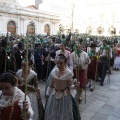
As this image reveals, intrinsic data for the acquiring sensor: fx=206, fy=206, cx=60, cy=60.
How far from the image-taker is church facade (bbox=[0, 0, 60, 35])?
33062 millimetres

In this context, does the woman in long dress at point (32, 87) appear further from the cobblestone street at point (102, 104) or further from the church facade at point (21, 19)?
the church facade at point (21, 19)

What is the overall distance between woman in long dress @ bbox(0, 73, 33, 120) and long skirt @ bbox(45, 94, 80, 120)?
53.6 inches

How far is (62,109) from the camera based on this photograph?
3590 mm

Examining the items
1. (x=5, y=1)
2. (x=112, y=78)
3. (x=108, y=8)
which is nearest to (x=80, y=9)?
(x=108, y=8)

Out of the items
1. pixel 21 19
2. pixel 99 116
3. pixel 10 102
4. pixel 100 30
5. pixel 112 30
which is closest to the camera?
pixel 10 102

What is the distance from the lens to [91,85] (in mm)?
7594

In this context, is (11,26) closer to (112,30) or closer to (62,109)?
(112,30)

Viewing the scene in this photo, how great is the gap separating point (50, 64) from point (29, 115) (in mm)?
6245

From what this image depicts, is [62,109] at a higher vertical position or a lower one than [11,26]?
lower

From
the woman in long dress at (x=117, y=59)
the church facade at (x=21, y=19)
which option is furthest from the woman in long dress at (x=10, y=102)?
the church facade at (x=21, y=19)

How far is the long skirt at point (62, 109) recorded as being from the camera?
3.57 m

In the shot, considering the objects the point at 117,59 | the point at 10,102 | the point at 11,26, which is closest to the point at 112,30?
the point at 11,26

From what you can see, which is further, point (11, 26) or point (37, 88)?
point (11, 26)

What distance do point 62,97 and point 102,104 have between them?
2.42m
